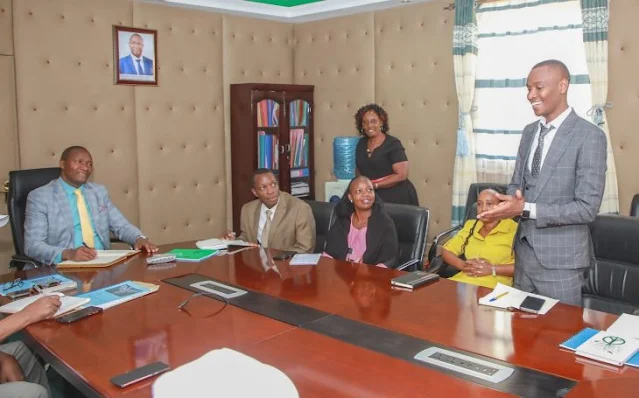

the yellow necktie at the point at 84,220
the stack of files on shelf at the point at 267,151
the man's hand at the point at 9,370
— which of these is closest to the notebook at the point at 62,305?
the man's hand at the point at 9,370

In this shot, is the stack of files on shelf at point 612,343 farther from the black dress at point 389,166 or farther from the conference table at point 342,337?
the black dress at point 389,166

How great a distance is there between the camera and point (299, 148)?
5812 millimetres

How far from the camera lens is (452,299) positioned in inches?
89.0

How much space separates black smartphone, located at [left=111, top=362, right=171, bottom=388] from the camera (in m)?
1.59

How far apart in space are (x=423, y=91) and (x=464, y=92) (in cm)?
46

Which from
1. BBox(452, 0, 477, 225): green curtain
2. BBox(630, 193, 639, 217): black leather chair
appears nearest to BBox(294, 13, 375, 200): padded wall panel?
BBox(452, 0, 477, 225): green curtain

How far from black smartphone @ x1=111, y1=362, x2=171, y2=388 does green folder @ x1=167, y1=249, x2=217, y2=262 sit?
135cm

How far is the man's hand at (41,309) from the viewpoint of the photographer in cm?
206

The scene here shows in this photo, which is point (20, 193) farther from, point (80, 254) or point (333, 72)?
A: point (333, 72)

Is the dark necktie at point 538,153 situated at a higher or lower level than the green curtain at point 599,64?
lower

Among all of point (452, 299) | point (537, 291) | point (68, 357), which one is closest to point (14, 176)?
point (68, 357)

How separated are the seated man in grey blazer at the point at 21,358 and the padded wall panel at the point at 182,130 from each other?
285 centimetres

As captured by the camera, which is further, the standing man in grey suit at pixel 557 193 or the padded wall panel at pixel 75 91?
the padded wall panel at pixel 75 91

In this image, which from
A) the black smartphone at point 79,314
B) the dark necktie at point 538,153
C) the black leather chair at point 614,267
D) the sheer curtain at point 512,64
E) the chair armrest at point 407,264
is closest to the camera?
the black smartphone at point 79,314
